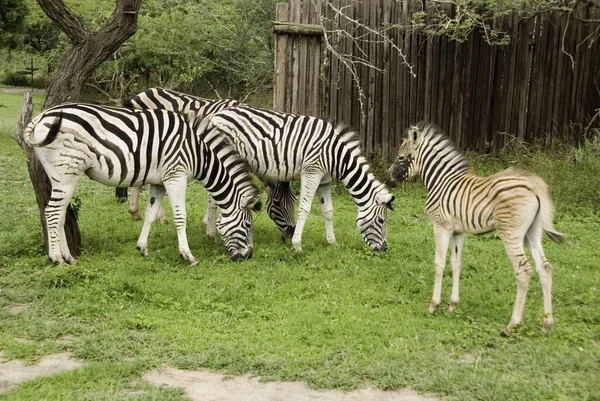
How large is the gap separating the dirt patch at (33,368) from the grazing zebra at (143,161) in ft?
8.13

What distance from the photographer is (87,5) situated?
76.6 ft

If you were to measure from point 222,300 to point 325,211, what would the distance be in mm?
2660

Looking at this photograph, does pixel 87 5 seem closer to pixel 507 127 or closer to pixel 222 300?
pixel 507 127

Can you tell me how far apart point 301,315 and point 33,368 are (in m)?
2.48

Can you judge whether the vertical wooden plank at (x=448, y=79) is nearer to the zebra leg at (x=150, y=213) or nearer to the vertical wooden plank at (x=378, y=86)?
the vertical wooden plank at (x=378, y=86)

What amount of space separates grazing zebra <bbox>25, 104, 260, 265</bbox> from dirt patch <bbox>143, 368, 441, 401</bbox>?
305 centimetres

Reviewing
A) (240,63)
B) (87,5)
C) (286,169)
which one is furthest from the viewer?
(87,5)

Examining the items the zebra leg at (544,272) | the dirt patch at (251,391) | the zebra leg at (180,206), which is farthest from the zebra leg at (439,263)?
the zebra leg at (180,206)

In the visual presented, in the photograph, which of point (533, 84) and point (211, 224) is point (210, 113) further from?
point (533, 84)

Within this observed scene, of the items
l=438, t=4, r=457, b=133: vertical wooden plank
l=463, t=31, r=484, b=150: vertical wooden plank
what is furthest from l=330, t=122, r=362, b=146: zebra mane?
l=463, t=31, r=484, b=150: vertical wooden plank

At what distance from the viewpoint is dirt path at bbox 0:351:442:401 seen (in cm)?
475

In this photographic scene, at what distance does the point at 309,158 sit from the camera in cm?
874

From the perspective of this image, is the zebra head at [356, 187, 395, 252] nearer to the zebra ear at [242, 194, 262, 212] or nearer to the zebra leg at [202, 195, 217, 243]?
the zebra ear at [242, 194, 262, 212]

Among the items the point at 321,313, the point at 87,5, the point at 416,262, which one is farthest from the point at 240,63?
the point at 321,313
